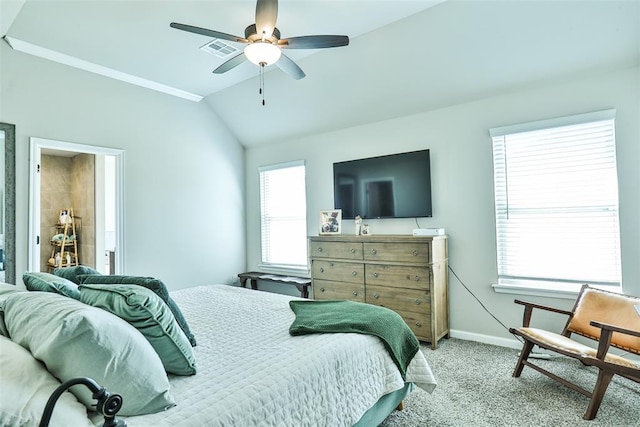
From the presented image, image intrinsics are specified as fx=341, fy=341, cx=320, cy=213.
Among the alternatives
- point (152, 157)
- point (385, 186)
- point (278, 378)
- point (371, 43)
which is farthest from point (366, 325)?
point (152, 157)

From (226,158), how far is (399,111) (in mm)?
2719

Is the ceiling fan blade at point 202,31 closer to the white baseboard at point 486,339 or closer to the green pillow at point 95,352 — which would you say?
the green pillow at point 95,352

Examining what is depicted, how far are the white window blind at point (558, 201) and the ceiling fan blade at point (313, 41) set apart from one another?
1880 mm

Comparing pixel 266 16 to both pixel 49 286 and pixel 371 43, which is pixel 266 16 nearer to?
pixel 371 43

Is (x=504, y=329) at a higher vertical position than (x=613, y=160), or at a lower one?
lower

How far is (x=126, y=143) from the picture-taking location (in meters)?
4.12

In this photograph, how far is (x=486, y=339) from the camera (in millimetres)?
3387

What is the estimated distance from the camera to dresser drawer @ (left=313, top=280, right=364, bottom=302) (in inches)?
146

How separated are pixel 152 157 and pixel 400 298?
347 centimetres

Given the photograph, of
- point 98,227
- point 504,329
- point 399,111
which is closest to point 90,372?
point 504,329

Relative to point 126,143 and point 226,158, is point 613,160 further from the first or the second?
point 126,143

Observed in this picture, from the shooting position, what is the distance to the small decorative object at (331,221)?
4.21 meters

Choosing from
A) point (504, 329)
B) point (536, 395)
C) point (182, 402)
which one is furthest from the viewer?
point (504, 329)

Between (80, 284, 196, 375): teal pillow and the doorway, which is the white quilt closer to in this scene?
(80, 284, 196, 375): teal pillow
